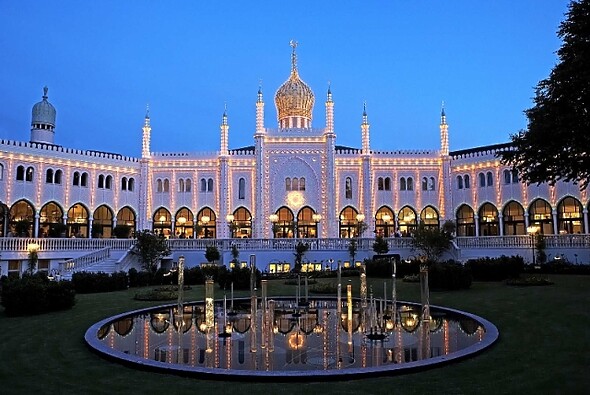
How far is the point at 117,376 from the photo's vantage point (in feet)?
29.2

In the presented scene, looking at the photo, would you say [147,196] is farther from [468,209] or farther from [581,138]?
[581,138]

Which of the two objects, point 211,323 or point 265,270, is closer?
point 211,323

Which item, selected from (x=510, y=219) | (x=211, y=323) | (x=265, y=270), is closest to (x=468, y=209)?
(x=510, y=219)

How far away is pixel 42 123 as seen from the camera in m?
58.8

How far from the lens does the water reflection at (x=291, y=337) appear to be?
33.1ft

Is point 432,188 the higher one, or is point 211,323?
point 432,188

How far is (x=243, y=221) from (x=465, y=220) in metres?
24.4

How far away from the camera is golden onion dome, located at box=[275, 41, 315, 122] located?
56094mm

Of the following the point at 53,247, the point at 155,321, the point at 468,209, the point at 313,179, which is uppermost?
the point at 313,179

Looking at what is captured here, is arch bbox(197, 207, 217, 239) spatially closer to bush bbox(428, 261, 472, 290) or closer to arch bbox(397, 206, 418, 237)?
arch bbox(397, 206, 418, 237)

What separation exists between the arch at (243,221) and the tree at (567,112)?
1315 inches

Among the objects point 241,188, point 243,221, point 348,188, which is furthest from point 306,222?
point 241,188

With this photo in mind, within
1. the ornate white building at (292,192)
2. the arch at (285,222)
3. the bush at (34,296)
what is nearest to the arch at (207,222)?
the ornate white building at (292,192)

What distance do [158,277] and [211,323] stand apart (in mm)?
15418
